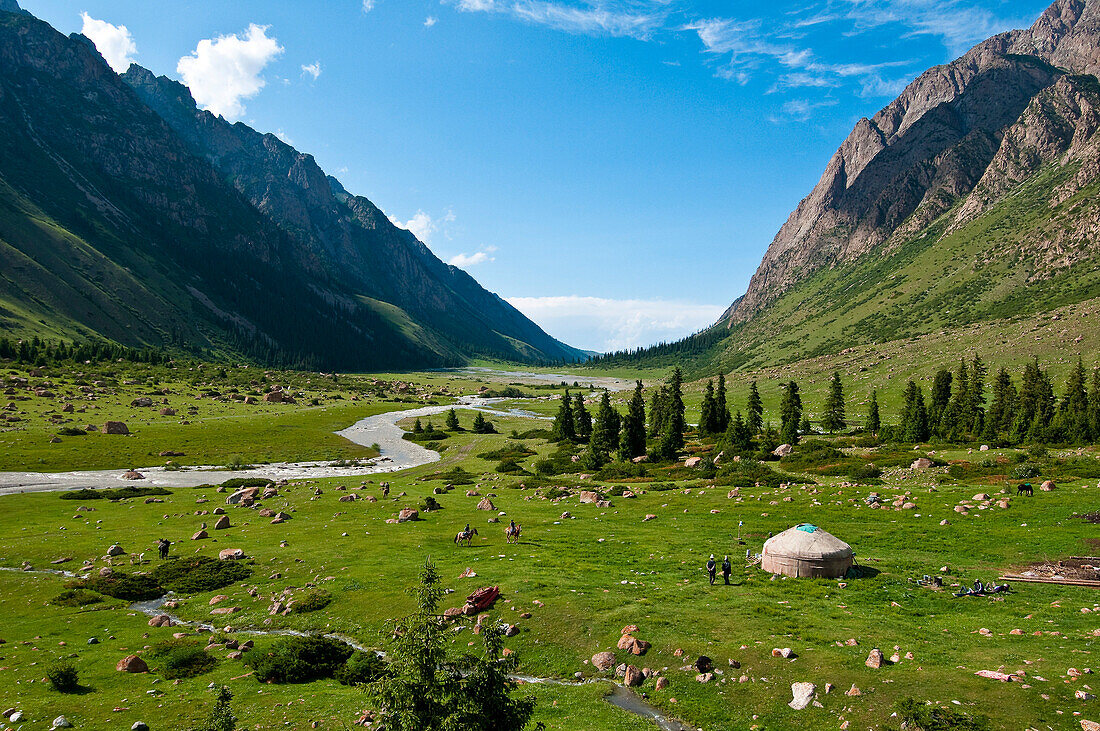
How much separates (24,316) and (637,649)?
24424cm

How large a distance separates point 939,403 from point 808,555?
77399 mm

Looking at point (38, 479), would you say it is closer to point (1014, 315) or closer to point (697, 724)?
point (697, 724)

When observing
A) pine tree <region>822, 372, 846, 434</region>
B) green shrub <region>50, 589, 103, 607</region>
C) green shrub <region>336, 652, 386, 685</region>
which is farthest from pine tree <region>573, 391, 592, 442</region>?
green shrub <region>336, 652, 386, 685</region>

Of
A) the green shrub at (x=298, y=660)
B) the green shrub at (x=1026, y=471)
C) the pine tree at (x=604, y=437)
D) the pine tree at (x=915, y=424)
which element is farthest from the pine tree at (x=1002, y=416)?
the green shrub at (x=298, y=660)

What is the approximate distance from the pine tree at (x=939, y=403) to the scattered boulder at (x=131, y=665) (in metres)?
92.3

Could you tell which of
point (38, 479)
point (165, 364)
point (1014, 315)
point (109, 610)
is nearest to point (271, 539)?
point (109, 610)

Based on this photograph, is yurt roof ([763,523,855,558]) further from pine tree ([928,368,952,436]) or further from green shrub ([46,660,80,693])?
pine tree ([928,368,952,436])

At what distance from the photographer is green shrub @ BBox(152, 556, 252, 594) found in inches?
1231

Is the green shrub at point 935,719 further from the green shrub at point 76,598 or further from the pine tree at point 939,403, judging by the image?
the pine tree at point 939,403

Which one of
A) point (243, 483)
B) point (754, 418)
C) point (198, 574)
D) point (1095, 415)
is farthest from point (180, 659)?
point (1095, 415)

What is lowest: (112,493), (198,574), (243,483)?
(243,483)

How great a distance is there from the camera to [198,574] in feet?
108

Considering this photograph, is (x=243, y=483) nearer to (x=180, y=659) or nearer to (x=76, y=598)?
(x=76, y=598)

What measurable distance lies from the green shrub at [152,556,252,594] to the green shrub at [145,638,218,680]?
8.03 metres
